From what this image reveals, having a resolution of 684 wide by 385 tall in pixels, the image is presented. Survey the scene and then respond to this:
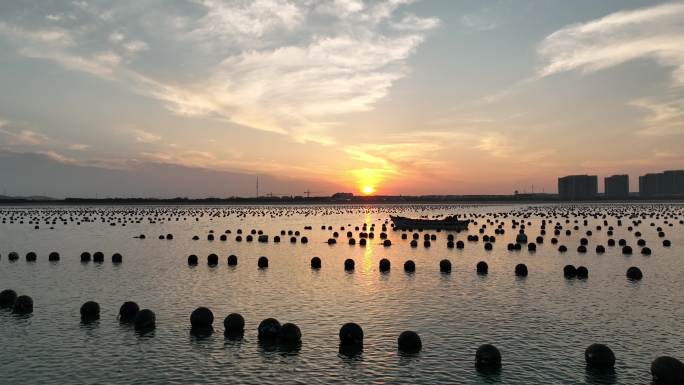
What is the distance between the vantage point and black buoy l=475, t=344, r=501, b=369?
20828mm

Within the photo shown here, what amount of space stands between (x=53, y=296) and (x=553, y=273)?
1378 inches

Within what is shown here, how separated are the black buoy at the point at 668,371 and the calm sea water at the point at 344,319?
0.60 meters

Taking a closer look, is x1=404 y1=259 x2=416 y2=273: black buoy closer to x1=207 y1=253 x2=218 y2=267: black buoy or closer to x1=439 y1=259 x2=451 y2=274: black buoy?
x1=439 y1=259 x2=451 y2=274: black buoy

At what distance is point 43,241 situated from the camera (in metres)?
77.2

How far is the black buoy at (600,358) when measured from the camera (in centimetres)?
2077

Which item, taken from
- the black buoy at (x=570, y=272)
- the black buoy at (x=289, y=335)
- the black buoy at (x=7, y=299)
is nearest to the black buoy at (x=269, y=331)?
the black buoy at (x=289, y=335)

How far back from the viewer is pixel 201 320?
26375 millimetres

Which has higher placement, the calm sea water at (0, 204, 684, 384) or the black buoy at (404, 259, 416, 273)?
the black buoy at (404, 259, 416, 273)

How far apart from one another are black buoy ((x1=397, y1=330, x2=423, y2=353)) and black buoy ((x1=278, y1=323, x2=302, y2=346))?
165 inches

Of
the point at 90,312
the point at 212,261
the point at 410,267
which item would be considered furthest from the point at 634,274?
the point at 90,312

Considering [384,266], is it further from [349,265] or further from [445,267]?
[445,267]

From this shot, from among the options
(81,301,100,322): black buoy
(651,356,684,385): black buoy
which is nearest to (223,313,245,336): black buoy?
(81,301,100,322): black buoy

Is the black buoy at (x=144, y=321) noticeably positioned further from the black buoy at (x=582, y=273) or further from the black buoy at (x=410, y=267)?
the black buoy at (x=582, y=273)

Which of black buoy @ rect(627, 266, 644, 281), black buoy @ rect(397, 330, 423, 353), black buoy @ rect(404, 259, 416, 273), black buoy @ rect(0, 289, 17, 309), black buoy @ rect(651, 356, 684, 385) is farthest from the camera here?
black buoy @ rect(404, 259, 416, 273)
